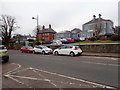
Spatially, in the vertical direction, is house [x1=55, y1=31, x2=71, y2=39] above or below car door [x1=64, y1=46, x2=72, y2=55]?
above

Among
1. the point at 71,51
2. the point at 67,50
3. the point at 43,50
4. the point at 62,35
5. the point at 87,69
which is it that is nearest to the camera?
the point at 87,69

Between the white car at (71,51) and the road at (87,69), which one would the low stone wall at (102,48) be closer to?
the white car at (71,51)

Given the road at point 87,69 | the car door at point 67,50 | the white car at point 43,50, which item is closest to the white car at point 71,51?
the car door at point 67,50

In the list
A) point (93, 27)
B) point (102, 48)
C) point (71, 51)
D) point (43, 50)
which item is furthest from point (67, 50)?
point (93, 27)

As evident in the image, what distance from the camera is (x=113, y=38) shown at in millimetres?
25266

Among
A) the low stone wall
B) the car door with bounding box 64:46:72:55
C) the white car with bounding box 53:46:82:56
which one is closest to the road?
the white car with bounding box 53:46:82:56

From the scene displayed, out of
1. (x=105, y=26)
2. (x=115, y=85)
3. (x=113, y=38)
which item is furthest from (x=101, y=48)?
(x=105, y=26)

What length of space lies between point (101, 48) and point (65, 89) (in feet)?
A: 51.1

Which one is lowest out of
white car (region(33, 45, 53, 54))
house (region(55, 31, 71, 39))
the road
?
the road

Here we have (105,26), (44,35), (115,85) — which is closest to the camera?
(115,85)

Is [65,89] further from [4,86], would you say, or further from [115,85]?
[4,86]

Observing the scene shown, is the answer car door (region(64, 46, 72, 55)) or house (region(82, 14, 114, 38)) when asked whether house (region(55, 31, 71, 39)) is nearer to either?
house (region(82, 14, 114, 38))

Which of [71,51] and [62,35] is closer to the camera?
[71,51]

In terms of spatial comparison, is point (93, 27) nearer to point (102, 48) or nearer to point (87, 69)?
point (102, 48)
